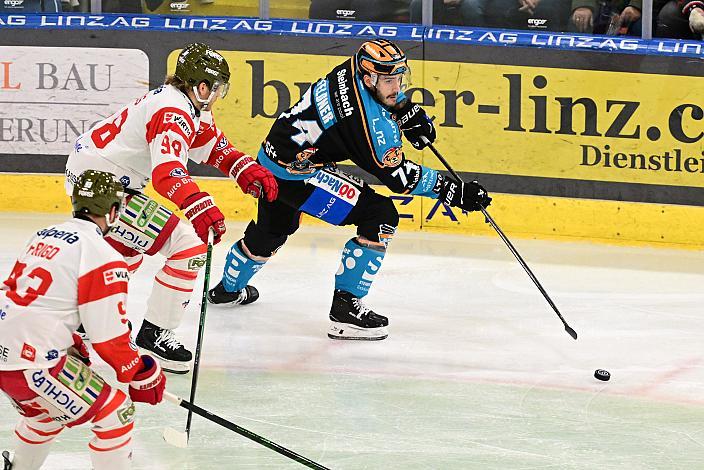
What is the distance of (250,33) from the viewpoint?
26.5ft

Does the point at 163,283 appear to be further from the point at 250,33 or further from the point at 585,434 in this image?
the point at 250,33

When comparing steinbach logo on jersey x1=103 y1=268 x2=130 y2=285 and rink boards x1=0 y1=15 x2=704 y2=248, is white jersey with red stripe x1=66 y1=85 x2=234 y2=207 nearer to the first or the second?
steinbach logo on jersey x1=103 y1=268 x2=130 y2=285

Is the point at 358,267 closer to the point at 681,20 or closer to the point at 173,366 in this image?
the point at 173,366

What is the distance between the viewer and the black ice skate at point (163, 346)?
212 inches

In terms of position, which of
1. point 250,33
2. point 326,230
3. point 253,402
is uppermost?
point 250,33

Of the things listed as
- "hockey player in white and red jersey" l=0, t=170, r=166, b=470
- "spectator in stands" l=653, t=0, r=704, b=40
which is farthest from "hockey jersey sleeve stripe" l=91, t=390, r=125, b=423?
"spectator in stands" l=653, t=0, r=704, b=40

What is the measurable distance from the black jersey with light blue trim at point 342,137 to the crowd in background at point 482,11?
2.39m

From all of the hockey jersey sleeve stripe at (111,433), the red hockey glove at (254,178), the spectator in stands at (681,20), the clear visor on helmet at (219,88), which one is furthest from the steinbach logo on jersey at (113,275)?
the spectator in stands at (681,20)

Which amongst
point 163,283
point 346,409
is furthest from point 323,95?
point 346,409

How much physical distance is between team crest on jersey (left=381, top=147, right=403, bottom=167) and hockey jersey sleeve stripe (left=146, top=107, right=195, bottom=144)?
98cm

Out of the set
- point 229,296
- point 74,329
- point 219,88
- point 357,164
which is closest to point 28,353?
point 74,329

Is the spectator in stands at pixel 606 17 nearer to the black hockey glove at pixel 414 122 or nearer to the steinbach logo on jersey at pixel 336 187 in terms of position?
the black hockey glove at pixel 414 122

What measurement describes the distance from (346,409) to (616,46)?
3.61 metres

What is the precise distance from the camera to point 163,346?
5.41m
